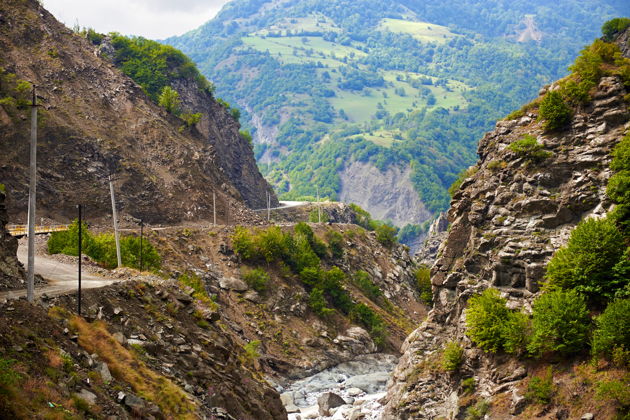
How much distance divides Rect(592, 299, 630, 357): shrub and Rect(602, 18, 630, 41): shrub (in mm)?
55838

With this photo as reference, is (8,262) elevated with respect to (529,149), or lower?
lower

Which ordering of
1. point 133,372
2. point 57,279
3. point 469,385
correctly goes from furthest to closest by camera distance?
point 469,385, point 57,279, point 133,372

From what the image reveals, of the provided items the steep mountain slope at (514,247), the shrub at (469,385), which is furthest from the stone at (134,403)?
the shrub at (469,385)

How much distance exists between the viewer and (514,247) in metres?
56.9

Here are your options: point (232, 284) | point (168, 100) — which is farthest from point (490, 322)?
point (168, 100)

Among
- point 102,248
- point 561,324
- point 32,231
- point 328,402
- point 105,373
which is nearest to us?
point 105,373

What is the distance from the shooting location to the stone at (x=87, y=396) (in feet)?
97.7

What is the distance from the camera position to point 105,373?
33.6 m

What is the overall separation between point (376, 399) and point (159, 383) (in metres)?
38.7

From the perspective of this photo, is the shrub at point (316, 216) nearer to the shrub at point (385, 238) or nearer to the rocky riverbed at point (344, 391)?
the shrub at point (385, 238)

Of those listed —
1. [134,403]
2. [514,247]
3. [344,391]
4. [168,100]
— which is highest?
[168,100]

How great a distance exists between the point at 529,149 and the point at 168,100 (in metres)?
74.1

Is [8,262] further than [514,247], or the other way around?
[514,247]

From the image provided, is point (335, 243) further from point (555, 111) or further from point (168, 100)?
point (555, 111)
